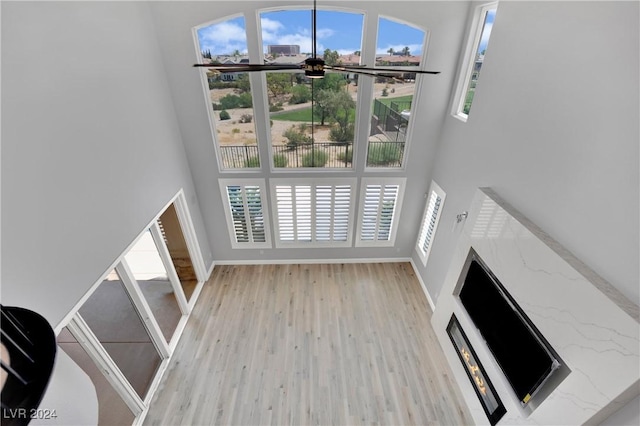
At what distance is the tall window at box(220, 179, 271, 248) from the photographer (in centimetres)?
493

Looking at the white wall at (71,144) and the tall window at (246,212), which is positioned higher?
the white wall at (71,144)

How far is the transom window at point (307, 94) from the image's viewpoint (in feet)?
12.5

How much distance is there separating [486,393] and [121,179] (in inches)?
189

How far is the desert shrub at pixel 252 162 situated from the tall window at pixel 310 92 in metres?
0.31

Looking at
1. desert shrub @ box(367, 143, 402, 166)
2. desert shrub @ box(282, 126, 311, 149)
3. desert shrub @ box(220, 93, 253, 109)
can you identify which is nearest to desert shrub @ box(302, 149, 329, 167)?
desert shrub @ box(282, 126, 311, 149)

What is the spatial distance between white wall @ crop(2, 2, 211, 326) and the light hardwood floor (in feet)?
7.02

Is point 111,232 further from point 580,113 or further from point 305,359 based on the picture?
point 580,113

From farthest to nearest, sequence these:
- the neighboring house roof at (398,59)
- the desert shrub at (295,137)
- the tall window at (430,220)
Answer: the tall window at (430,220) → the desert shrub at (295,137) → the neighboring house roof at (398,59)

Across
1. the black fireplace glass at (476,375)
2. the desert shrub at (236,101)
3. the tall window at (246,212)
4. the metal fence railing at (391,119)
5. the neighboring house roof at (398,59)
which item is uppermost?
the neighboring house roof at (398,59)

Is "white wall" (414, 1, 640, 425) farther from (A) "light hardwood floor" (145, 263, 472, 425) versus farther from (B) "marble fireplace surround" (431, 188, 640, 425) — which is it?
(A) "light hardwood floor" (145, 263, 472, 425)

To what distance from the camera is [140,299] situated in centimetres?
329

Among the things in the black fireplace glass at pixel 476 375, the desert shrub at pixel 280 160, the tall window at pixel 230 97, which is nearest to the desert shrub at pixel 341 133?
the desert shrub at pixel 280 160

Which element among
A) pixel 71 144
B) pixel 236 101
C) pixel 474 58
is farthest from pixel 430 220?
pixel 71 144

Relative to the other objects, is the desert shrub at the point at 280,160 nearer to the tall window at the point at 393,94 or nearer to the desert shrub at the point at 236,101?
the desert shrub at the point at 236,101
